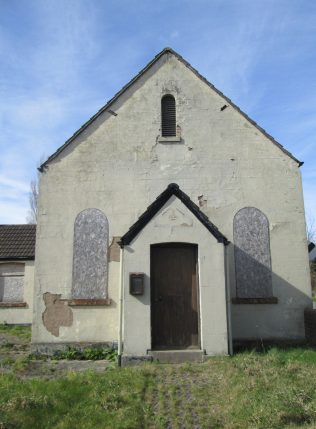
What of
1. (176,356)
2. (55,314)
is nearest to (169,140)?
(55,314)

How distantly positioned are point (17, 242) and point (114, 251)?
969 centimetres

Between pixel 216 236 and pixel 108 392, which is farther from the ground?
pixel 216 236

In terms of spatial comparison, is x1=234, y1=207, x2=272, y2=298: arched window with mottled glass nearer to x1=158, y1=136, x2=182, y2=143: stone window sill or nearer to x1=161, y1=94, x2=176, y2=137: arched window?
x1=158, y1=136, x2=182, y2=143: stone window sill

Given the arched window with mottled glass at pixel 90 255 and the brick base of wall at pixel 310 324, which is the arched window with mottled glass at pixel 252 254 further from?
the arched window with mottled glass at pixel 90 255

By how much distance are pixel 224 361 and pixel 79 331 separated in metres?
4.09

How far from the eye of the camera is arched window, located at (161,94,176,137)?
12172mm

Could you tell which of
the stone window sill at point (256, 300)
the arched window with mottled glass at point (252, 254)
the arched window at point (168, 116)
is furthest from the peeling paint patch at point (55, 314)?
the arched window at point (168, 116)

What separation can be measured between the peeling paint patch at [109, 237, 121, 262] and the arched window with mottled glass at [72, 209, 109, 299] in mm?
141

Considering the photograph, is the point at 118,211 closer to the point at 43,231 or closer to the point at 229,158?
the point at 43,231

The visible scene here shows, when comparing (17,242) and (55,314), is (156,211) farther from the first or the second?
(17,242)

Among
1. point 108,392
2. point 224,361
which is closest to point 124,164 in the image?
point 224,361

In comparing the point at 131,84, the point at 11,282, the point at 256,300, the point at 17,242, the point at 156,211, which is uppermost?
the point at 131,84

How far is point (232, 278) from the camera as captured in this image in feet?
37.1

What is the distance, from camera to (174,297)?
981 cm
